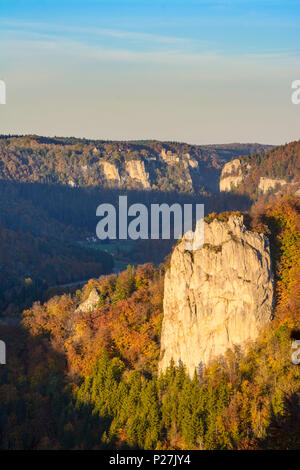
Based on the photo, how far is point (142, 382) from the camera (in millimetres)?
59031

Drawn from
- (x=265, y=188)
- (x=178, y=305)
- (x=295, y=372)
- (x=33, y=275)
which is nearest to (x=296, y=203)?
(x=178, y=305)

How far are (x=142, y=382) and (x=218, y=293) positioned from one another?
34.6 feet

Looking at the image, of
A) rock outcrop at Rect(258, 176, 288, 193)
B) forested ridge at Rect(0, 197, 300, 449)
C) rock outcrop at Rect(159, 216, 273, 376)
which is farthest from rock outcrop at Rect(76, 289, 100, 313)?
rock outcrop at Rect(258, 176, 288, 193)

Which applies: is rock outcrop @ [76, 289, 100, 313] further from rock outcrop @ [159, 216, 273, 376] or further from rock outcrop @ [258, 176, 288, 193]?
rock outcrop @ [258, 176, 288, 193]

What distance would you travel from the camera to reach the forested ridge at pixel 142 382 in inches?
1929

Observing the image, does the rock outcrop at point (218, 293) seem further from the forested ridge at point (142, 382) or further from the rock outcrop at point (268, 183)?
the rock outcrop at point (268, 183)

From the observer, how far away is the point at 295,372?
4984cm

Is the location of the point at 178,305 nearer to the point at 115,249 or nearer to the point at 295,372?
the point at 295,372

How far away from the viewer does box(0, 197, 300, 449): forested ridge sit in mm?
49000

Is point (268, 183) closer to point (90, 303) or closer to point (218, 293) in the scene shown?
point (90, 303)

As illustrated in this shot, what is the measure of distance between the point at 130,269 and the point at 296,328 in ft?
111

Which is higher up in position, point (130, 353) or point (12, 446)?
point (130, 353)

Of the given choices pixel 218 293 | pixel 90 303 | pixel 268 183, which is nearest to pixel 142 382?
pixel 218 293

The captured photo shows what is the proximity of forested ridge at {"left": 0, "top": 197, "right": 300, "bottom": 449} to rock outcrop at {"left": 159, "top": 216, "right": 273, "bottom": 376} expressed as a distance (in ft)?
4.26
